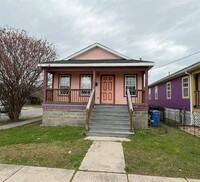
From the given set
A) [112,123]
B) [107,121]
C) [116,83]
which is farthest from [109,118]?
[116,83]

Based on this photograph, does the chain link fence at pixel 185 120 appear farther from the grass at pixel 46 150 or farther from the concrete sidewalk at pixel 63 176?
the concrete sidewalk at pixel 63 176

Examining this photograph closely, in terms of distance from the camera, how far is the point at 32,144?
7180mm

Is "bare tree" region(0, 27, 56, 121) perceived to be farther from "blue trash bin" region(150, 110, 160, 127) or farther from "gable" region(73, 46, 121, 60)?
"blue trash bin" region(150, 110, 160, 127)

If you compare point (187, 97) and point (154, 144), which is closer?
point (154, 144)

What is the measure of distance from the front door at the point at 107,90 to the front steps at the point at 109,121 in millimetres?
1682

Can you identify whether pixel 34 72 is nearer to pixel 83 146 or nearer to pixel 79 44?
pixel 79 44

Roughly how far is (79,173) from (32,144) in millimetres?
3271

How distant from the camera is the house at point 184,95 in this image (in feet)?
41.5

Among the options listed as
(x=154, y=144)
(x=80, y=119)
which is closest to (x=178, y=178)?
(x=154, y=144)

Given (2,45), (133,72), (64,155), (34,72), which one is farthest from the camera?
(34,72)

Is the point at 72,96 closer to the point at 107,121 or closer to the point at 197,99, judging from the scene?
the point at 107,121

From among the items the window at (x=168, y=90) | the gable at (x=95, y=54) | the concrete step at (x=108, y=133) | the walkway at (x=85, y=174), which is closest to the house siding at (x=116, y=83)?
the gable at (x=95, y=54)

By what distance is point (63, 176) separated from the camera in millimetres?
4398

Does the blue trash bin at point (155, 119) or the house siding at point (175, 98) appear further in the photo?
the house siding at point (175, 98)
